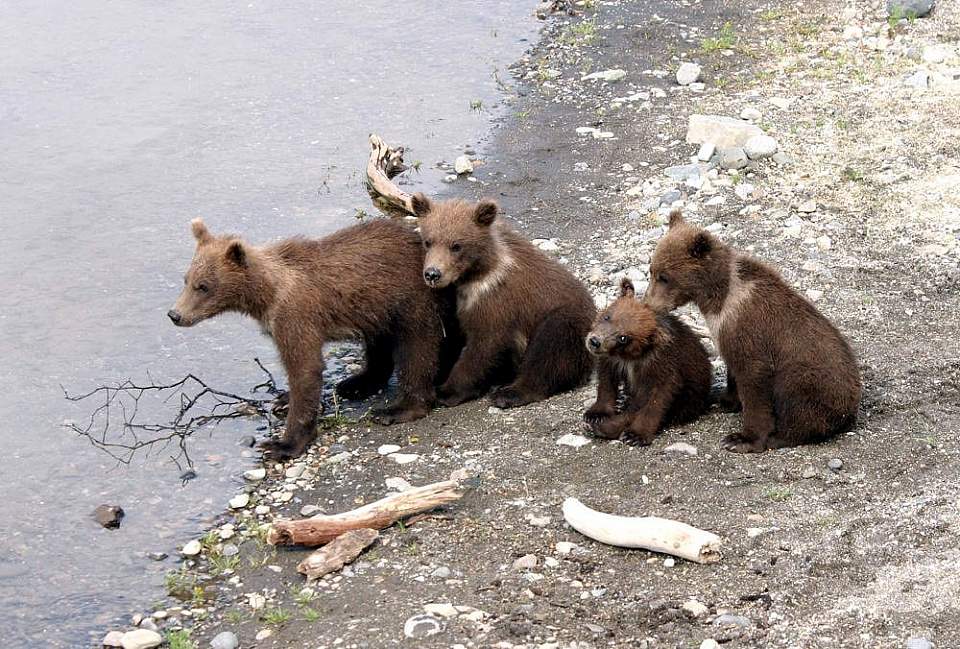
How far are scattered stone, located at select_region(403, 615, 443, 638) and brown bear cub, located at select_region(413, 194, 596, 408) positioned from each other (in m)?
2.83

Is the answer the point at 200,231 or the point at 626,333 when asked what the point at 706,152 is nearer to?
the point at 626,333

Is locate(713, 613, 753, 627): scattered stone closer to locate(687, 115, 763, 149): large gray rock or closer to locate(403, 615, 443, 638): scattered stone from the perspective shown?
locate(403, 615, 443, 638): scattered stone

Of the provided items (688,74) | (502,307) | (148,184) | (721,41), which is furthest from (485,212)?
(721,41)

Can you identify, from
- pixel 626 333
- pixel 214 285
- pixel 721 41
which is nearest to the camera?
pixel 626 333

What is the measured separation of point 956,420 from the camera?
770 cm

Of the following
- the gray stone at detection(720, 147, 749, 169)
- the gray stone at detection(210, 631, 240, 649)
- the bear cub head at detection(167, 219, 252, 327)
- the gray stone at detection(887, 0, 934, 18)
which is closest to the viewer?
the gray stone at detection(210, 631, 240, 649)

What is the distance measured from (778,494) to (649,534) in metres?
0.95

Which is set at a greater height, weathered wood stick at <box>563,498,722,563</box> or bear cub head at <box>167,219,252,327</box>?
bear cub head at <box>167,219,252,327</box>

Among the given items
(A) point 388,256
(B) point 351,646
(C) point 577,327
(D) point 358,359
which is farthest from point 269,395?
(B) point 351,646

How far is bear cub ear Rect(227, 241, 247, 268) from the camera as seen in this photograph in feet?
28.5

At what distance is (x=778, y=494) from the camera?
23.1 ft

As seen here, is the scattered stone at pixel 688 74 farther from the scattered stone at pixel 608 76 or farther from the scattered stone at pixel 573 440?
the scattered stone at pixel 573 440

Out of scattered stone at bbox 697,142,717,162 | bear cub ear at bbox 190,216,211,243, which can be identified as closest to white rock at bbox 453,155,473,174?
scattered stone at bbox 697,142,717,162

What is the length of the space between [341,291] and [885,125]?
6598 mm
